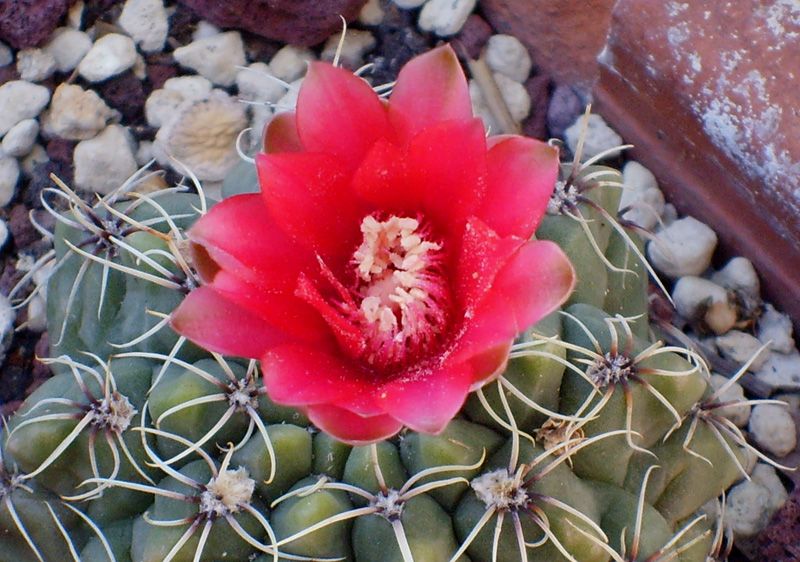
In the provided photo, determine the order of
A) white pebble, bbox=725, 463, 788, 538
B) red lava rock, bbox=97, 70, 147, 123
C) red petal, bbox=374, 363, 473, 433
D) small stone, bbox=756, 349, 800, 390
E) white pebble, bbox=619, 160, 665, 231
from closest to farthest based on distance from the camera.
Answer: red petal, bbox=374, 363, 473, 433, white pebble, bbox=725, 463, 788, 538, small stone, bbox=756, 349, 800, 390, white pebble, bbox=619, 160, 665, 231, red lava rock, bbox=97, 70, 147, 123

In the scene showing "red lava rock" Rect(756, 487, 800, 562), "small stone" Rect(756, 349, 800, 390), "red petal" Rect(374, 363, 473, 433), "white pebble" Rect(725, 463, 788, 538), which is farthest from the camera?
"small stone" Rect(756, 349, 800, 390)

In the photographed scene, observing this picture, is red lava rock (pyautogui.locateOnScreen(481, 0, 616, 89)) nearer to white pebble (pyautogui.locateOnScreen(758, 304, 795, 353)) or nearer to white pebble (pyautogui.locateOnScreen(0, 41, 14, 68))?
white pebble (pyautogui.locateOnScreen(758, 304, 795, 353))

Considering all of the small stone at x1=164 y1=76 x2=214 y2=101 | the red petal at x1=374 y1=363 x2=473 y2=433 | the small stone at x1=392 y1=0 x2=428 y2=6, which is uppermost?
the red petal at x1=374 y1=363 x2=473 y2=433

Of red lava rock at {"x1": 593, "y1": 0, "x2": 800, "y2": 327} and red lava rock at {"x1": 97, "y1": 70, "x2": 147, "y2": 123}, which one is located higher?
red lava rock at {"x1": 593, "y1": 0, "x2": 800, "y2": 327}

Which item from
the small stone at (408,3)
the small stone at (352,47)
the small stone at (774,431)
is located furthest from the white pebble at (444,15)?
the small stone at (774,431)

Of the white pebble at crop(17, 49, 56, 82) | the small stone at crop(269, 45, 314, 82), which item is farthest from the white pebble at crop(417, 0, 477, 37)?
the white pebble at crop(17, 49, 56, 82)

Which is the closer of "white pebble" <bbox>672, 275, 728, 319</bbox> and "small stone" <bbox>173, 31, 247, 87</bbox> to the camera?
"white pebble" <bbox>672, 275, 728, 319</bbox>

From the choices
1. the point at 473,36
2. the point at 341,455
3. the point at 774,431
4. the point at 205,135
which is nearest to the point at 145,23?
the point at 205,135

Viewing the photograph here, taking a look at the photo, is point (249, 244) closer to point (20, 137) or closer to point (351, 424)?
point (351, 424)
